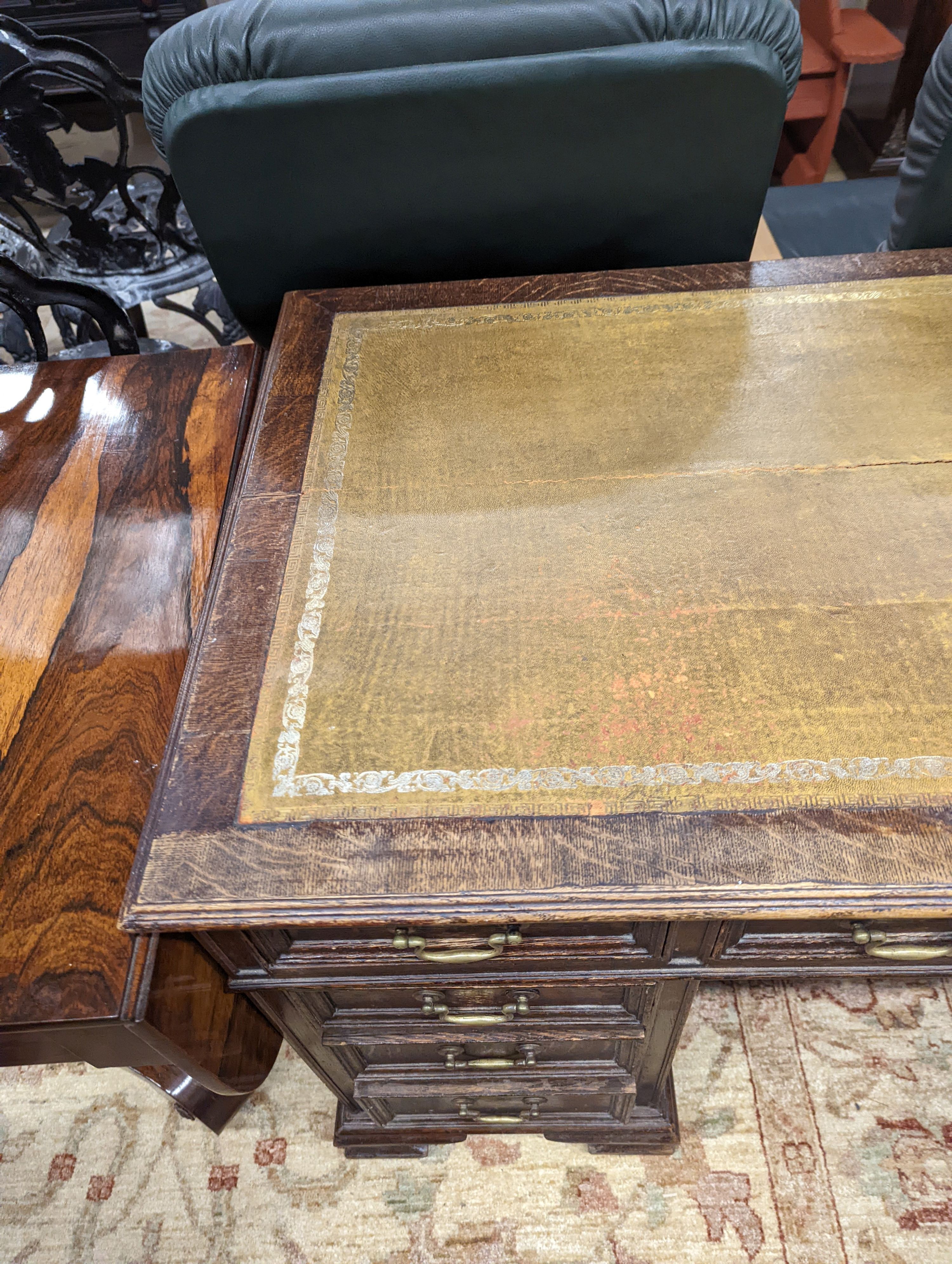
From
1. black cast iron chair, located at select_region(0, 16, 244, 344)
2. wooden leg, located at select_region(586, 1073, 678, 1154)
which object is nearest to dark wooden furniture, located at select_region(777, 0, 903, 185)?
black cast iron chair, located at select_region(0, 16, 244, 344)

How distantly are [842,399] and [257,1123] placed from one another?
52.6 inches

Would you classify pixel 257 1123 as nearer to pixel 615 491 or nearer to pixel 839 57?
pixel 615 491

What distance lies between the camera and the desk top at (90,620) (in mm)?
766

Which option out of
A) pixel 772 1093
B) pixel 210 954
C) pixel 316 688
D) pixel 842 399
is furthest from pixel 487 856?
pixel 772 1093

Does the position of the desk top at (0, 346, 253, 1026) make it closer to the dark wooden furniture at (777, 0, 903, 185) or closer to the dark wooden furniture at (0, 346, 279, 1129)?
the dark wooden furniture at (0, 346, 279, 1129)

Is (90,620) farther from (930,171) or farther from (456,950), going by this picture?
(930,171)

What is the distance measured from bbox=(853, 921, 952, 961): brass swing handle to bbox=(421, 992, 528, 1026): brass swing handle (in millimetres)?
348

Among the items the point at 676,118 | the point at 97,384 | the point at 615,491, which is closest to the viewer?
the point at 615,491

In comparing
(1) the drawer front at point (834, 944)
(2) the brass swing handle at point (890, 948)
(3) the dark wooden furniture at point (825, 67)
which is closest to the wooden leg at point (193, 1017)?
(1) the drawer front at point (834, 944)

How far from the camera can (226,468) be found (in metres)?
1.13

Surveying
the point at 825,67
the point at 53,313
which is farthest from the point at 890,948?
the point at 825,67

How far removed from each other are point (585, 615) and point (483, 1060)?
60 centimetres

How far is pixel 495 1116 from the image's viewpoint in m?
1.16

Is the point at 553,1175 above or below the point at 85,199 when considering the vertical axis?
below
